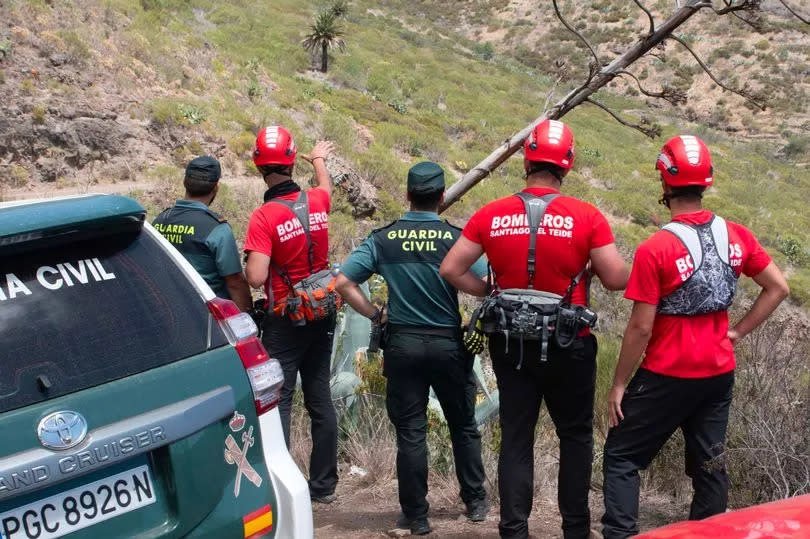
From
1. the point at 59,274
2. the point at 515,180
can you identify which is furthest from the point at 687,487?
the point at 515,180

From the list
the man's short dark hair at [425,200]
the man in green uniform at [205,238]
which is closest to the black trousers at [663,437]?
the man's short dark hair at [425,200]

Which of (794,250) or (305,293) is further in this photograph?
(794,250)

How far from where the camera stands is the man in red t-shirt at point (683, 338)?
333 cm

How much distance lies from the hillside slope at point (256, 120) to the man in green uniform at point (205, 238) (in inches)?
272

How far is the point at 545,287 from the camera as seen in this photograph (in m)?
3.57

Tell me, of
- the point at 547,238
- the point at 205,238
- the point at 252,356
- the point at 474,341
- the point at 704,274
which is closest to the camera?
the point at 252,356

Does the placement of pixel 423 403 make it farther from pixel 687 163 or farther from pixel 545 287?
pixel 687 163

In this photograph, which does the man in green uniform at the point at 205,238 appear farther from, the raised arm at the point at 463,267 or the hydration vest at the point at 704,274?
the hydration vest at the point at 704,274

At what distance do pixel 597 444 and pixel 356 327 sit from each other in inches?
75.7

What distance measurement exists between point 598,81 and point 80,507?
3.73 metres

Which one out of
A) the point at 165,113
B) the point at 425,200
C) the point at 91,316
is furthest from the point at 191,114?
the point at 91,316

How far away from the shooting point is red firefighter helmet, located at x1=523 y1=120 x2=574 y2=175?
3.60m

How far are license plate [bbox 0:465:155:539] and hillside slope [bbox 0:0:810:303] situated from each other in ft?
29.7

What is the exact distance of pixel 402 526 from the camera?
4.24 m
